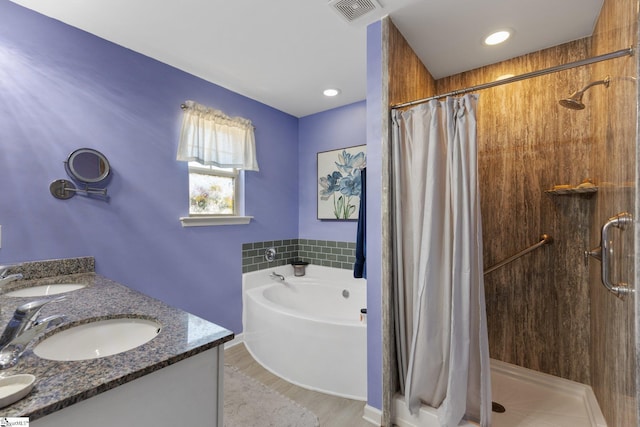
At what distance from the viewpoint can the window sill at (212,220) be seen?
7.90 feet

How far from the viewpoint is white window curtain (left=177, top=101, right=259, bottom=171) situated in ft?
7.80

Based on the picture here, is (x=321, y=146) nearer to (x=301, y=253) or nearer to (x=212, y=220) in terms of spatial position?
(x=301, y=253)

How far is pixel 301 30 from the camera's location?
1854mm

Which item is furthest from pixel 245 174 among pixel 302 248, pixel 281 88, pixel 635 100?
pixel 635 100

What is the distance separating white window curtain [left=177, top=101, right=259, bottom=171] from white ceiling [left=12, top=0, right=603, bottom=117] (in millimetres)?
344

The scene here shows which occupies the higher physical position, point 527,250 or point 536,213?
point 536,213

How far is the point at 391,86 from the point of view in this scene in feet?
5.75

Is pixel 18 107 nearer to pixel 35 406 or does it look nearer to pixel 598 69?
pixel 35 406

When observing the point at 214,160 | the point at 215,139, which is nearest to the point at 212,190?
the point at 214,160

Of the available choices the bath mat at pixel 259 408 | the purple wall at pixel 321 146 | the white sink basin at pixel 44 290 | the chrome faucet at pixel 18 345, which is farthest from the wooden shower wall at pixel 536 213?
the white sink basin at pixel 44 290

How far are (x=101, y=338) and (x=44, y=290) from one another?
32.9 inches

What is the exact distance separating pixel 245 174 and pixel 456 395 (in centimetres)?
246

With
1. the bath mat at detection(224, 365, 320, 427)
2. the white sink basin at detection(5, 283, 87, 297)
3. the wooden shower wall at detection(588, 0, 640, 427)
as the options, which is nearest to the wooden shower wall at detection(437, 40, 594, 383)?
the wooden shower wall at detection(588, 0, 640, 427)

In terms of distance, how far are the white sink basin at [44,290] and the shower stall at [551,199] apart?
1803 mm
